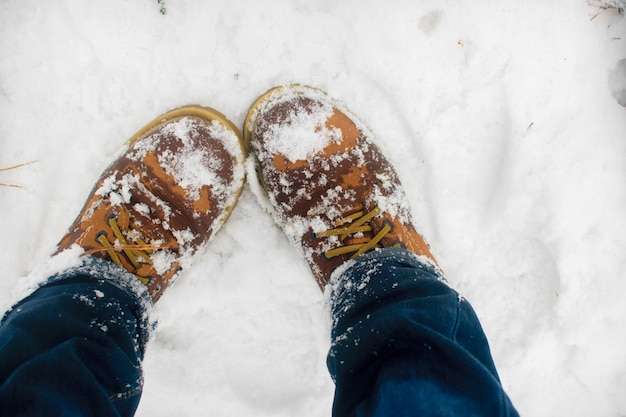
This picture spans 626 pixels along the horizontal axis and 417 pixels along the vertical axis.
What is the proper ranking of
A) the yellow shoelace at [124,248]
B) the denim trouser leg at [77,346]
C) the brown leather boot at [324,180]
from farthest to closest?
1. the brown leather boot at [324,180]
2. the yellow shoelace at [124,248]
3. the denim trouser leg at [77,346]

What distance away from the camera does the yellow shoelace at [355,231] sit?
4.27 feet

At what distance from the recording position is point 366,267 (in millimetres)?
1153

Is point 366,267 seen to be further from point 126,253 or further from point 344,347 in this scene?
point 126,253

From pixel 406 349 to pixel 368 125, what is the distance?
2.62ft

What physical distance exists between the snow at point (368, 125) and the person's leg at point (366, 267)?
10 centimetres

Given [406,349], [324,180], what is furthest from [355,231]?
[406,349]

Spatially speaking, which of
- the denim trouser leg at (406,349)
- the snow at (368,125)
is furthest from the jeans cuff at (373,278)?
the snow at (368,125)

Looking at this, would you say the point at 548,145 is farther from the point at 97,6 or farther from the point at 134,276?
the point at 97,6

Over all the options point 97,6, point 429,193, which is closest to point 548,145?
point 429,193

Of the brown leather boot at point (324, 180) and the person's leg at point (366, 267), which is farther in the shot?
the brown leather boot at point (324, 180)

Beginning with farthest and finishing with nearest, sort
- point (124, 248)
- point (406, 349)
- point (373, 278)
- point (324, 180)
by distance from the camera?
point (324, 180) < point (124, 248) < point (373, 278) < point (406, 349)

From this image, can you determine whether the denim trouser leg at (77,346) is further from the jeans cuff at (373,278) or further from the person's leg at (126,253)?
the jeans cuff at (373,278)

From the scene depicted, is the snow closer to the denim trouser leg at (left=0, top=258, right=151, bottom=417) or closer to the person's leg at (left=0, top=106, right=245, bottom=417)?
the person's leg at (left=0, top=106, right=245, bottom=417)

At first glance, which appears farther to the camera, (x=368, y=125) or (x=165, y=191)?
(x=368, y=125)
